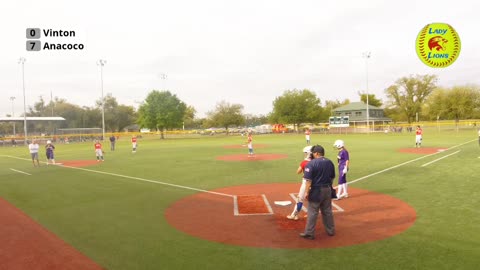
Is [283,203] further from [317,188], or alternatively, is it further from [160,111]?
[160,111]

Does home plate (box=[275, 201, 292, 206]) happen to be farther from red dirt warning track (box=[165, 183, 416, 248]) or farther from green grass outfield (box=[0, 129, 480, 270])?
green grass outfield (box=[0, 129, 480, 270])

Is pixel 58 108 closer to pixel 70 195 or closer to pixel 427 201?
pixel 70 195

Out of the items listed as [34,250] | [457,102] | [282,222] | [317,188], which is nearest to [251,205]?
[282,222]

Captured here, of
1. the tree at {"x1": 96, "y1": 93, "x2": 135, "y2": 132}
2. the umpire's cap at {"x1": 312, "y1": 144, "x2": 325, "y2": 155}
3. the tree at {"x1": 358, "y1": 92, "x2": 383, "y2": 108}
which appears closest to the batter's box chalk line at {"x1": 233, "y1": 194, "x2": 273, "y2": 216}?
the umpire's cap at {"x1": 312, "y1": 144, "x2": 325, "y2": 155}

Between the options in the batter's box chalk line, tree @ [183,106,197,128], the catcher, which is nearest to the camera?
the catcher

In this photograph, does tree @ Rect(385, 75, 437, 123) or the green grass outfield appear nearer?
the green grass outfield

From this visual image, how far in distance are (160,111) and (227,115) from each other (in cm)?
2752

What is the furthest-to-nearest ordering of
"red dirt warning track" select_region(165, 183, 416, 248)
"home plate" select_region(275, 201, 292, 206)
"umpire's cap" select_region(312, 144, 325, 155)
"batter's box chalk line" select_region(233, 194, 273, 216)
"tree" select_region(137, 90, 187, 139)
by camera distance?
"tree" select_region(137, 90, 187, 139), "home plate" select_region(275, 201, 292, 206), "batter's box chalk line" select_region(233, 194, 273, 216), "umpire's cap" select_region(312, 144, 325, 155), "red dirt warning track" select_region(165, 183, 416, 248)

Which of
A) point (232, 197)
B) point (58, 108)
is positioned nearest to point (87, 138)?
point (58, 108)

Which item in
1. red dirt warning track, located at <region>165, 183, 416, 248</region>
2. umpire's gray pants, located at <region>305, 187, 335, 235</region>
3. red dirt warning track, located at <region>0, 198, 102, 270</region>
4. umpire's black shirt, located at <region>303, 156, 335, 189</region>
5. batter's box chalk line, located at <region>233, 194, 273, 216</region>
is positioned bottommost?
red dirt warning track, located at <region>0, 198, 102, 270</region>

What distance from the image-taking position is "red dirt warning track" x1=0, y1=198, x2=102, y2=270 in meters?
6.69

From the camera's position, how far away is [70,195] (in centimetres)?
1340

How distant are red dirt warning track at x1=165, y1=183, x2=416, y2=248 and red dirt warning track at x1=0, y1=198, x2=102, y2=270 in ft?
8.62

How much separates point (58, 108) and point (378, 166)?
114593 millimetres
